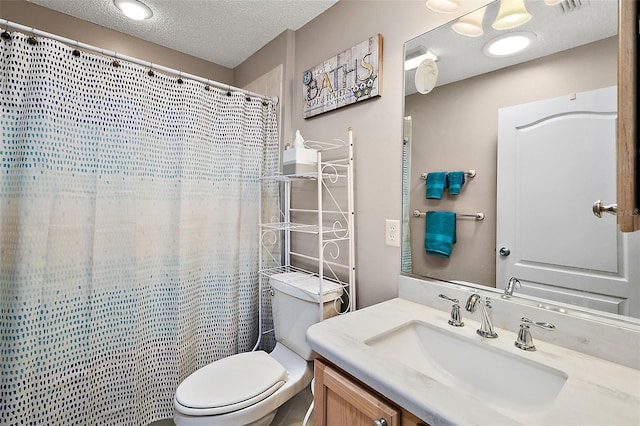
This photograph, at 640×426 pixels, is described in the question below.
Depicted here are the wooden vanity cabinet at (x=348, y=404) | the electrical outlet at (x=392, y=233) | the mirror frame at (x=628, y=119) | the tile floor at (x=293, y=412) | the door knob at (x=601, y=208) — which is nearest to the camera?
the mirror frame at (x=628, y=119)

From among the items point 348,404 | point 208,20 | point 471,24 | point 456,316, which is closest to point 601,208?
point 456,316

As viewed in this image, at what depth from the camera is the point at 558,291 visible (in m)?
0.93

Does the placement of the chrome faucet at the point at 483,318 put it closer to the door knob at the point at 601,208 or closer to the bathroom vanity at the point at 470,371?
the bathroom vanity at the point at 470,371

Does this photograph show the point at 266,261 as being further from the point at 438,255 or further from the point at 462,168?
the point at 462,168

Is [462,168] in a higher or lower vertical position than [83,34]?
lower

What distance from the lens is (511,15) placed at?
1036 mm

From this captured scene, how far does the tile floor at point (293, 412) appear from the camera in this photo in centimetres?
160

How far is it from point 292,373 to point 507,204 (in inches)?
48.3

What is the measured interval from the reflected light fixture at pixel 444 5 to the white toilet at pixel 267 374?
4.18 ft

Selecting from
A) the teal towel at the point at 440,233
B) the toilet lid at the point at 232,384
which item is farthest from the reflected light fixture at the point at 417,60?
the toilet lid at the point at 232,384

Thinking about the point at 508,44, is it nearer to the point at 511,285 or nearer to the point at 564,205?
the point at 564,205

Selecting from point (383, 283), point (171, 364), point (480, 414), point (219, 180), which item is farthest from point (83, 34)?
point (480, 414)

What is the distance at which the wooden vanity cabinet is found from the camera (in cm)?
70

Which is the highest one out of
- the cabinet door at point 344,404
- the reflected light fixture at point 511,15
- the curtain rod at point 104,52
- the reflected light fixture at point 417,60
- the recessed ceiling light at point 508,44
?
the curtain rod at point 104,52
